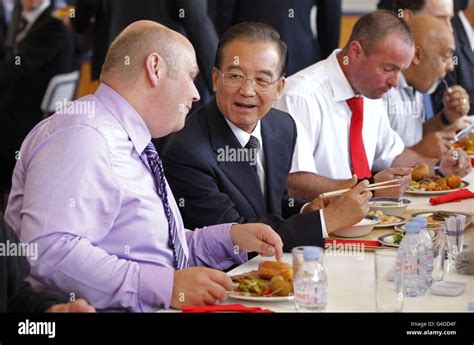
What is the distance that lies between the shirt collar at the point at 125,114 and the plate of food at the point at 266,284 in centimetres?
41

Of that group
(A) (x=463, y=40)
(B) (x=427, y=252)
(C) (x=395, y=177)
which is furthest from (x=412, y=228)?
(A) (x=463, y=40)

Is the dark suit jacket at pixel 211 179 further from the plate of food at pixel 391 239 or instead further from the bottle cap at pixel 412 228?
the bottle cap at pixel 412 228

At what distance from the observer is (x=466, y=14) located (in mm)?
6340

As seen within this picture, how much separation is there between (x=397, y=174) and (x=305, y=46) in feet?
5.52

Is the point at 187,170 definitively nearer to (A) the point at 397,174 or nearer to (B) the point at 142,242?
(B) the point at 142,242

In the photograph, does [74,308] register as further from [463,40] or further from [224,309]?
[463,40]

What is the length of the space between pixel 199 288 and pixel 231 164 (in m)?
0.90

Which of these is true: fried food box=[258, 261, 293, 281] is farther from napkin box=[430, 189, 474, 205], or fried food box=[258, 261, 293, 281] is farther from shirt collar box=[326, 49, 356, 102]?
shirt collar box=[326, 49, 356, 102]

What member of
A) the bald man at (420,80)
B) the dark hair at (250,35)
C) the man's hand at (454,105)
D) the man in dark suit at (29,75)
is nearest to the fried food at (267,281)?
the dark hair at (250,35)

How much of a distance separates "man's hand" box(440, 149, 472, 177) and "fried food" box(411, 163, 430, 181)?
10 centimetres

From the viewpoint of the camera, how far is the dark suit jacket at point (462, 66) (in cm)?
603

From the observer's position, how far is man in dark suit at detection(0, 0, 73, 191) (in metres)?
5.32

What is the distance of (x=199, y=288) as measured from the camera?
213 cm

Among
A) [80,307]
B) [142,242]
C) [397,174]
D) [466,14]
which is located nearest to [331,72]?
[397,174]
